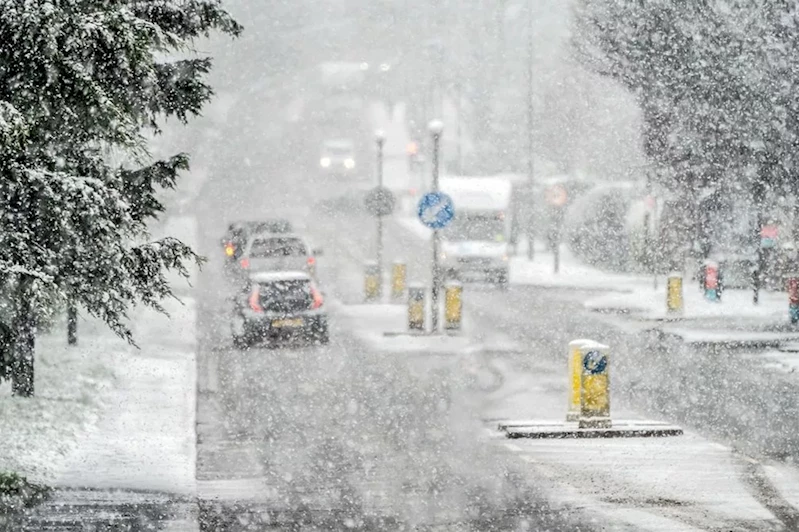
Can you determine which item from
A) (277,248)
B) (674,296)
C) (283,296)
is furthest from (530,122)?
(283,296)

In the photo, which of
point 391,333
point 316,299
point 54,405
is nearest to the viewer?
point 54,405

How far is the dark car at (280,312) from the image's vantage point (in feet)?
72.4

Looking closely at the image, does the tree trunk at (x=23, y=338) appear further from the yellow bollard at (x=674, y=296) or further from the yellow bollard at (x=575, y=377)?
the yellow bollard at (x=674, y=296)

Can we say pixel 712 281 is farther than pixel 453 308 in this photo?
Yes

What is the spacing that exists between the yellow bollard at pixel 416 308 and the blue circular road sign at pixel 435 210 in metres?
1.49

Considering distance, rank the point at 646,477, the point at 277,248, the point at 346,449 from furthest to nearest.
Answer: the point at 277,248 → the point at 346,449 → the point at 646,477

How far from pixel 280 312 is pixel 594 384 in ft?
29.9

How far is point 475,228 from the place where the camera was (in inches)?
1512

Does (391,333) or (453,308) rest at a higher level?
(453,308)

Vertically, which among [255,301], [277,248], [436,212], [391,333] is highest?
[436,212]

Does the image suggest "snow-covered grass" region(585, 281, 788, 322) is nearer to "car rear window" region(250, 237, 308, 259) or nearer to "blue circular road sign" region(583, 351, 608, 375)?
"car rear window" region(250, 237, 308, 259)

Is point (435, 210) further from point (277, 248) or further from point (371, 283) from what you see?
point (371, 283)

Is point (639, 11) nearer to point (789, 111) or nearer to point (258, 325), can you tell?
point (789, 111)

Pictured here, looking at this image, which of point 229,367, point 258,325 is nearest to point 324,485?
point 229,367
